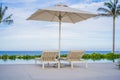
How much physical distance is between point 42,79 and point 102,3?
21.4m

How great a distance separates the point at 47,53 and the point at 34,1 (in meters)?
15.3

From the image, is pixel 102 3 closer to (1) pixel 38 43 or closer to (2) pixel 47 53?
(1) pixel 38 43

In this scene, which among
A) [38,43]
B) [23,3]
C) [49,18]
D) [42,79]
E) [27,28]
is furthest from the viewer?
[38,43]

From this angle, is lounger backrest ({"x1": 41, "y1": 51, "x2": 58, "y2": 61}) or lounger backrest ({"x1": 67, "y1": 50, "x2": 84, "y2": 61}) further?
lounger backrest ({"x1": 67, "y1": 50, "x2": 84, "y2": 61})

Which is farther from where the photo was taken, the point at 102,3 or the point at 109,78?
→ the point at 102,3

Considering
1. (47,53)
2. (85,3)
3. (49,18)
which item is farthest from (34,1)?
(47,53)

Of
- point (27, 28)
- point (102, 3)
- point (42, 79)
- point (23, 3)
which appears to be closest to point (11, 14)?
point (23, 3)

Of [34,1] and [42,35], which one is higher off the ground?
[34,1]

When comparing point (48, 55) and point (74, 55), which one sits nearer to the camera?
point (48, 55)

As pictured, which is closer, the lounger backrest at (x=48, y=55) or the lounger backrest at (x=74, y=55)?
the lounger backrest at (x=48, y=55)

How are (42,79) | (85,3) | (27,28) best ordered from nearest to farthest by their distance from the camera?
1. (42,79)
2. (85,3)
3. (27,28)

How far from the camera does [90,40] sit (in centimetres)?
2958

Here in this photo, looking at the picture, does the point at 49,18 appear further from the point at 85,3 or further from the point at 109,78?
the point at 85,3

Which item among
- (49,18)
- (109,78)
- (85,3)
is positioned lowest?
(109,78)
